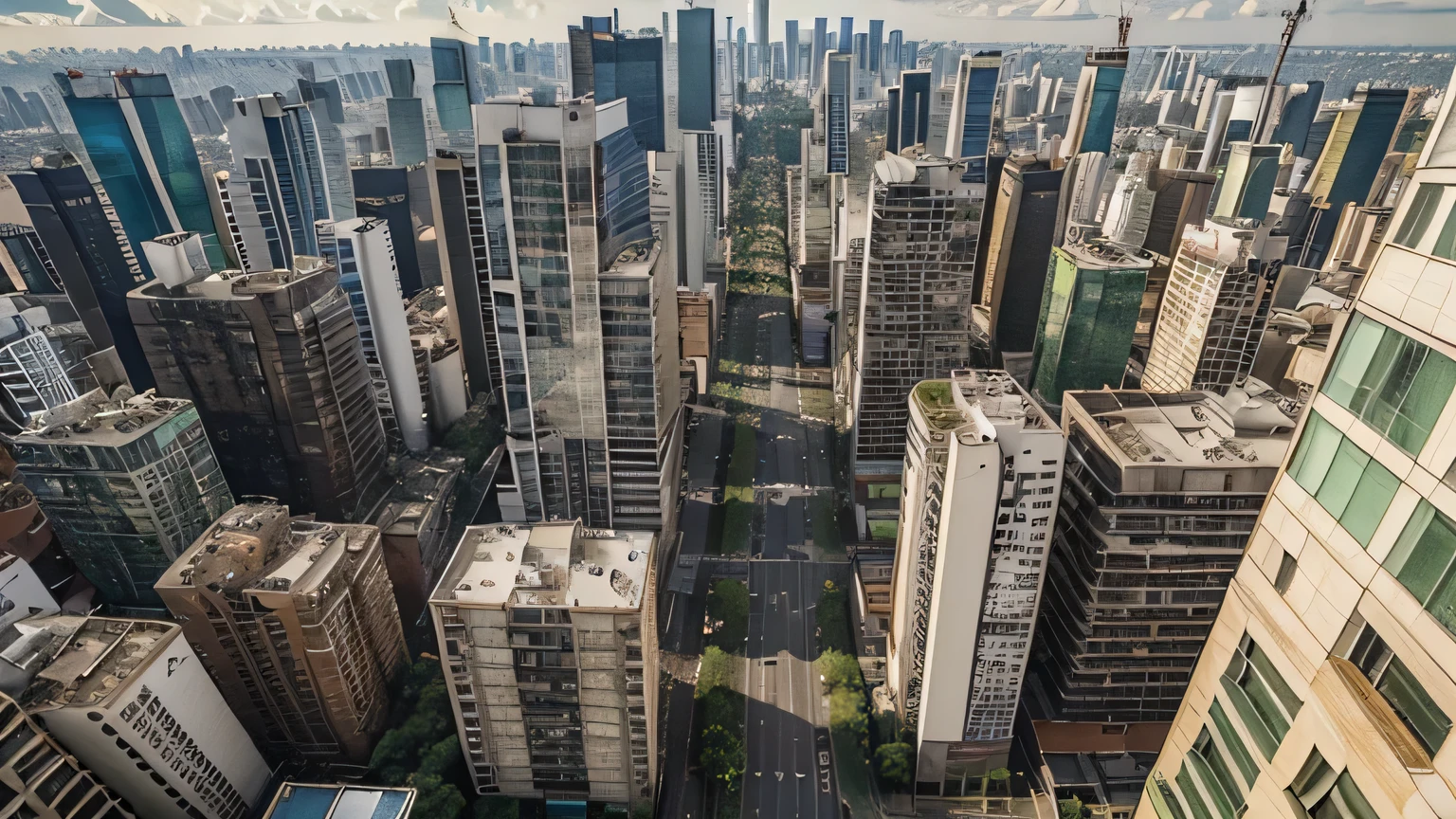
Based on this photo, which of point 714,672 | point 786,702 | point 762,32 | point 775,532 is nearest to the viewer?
point 786,702

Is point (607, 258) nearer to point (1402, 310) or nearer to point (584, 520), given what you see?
point (584, 520)

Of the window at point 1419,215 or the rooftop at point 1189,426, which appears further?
the rooftop at point 1189,426

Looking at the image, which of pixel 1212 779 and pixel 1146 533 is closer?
pixel 1212 779

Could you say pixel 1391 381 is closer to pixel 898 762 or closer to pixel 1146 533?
pixel 1146 533

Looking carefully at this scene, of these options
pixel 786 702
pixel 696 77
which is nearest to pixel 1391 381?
pixel 786 702

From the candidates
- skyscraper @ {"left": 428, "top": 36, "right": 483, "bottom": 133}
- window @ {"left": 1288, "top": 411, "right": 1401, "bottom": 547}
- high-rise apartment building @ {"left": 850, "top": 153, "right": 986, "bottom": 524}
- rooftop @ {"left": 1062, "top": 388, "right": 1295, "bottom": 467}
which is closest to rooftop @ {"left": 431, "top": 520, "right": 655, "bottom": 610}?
rooftop @ {"left": 1062, "top": 388, "right": 1295, "bottom": 467}

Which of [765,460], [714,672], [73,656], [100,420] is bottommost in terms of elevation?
[765,460]

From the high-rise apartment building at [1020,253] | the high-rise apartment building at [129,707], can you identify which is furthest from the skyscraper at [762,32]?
the high-rise apartment building at [129,707]

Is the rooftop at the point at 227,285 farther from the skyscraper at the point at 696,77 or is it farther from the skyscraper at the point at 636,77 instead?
the skyscraper at the point at 696,77
